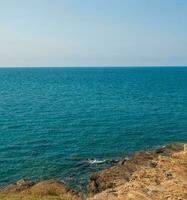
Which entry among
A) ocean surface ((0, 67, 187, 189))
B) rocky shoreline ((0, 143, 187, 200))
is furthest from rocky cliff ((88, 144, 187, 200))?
ocean surface ((0, 67, 187, 189))

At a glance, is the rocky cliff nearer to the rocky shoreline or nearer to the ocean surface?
the rocky shoreline

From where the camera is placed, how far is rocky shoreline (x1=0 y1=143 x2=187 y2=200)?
23.8m

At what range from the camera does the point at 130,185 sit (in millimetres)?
25516

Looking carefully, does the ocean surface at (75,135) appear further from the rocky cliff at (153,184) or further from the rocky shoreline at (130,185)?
the rocky cliff at (153,184)

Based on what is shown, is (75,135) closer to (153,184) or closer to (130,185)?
(130,185)

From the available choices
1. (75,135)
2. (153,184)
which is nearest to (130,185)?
(153,184)

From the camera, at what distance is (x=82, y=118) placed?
7712 cm

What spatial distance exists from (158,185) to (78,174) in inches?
733

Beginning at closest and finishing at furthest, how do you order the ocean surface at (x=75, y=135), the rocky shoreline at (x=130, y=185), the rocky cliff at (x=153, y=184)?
the rocky cliff at (x=153, y=184) → the rocky shoreline at (x=130, y=185) → the ocean surface at (x=75, y=135)

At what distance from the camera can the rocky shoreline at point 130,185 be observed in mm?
23812

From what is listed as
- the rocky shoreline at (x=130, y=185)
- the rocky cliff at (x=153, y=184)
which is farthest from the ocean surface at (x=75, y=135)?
the rocky cliff at (x=153, y=184)

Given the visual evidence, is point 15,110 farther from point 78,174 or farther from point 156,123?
point 78,174

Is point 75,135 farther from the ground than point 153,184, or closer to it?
closer to it

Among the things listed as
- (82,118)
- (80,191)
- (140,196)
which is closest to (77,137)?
(82,118)
